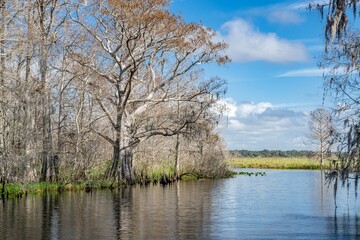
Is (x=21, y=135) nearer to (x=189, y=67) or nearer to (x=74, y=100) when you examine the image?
(x=74, y=100)

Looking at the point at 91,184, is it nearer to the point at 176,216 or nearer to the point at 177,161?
the point at 176,216

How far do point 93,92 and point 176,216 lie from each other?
1467 centimetres

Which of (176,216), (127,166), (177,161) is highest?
→ (177,161)

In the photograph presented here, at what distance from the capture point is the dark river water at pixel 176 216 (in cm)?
1573

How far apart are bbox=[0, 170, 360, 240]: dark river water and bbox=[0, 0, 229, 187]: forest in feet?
8.77

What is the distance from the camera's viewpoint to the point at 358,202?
2552cm

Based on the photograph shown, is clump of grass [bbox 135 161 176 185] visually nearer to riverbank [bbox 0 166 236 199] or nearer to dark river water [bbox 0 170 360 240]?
riverbank [bbox 0 166 236 199]

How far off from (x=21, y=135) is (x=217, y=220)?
10471 mm

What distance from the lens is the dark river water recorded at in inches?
619

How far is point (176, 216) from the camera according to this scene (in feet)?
65.5

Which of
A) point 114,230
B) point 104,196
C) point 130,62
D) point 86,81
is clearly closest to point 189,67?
point 130,62

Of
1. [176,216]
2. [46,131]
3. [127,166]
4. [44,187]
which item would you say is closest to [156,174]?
[127,166]

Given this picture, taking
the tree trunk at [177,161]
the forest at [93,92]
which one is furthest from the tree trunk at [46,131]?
the tree trunk at [177,161]

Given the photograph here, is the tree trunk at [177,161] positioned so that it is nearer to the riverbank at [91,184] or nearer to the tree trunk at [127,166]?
the riverbank at [91,184]
